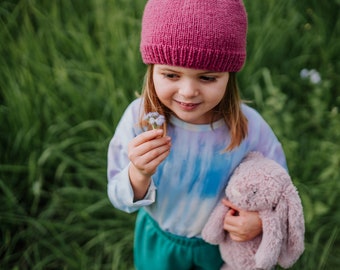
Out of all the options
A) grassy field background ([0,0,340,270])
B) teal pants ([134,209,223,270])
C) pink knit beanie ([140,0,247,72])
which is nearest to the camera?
pink knit beanie ([140,0,247,72])

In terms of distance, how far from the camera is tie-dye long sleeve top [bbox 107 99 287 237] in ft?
3.95

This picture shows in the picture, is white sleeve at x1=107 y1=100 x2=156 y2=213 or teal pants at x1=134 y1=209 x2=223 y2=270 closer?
white sleeve at x1=107 y1=100 x2=156 y2=213

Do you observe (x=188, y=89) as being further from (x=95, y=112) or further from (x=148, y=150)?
(x=95, y=112)

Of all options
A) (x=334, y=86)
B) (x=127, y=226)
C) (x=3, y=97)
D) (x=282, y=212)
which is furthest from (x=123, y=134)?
(x=334, y=86)

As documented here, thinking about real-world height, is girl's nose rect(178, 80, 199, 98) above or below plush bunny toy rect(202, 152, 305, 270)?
above

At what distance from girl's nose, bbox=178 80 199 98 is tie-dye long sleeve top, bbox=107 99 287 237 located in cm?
17

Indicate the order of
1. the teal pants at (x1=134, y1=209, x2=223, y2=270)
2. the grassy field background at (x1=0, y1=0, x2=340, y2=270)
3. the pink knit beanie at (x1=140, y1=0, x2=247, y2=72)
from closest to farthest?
the pink knit beanie at (x1=140, y1=0, x2=247, y2=72)
the teal pants at (x1=134, y1=209, x2=223, y2=270)
the grassy field background at (x1=0, y1=0, x2=340, y2=270)

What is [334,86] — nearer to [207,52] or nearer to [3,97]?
[207,52]

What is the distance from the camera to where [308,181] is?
76.6 inches

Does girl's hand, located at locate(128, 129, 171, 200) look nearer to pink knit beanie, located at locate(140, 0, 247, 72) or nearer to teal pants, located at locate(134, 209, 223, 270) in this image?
pink knit beanie, located at locate(140, 0, 247, 72)

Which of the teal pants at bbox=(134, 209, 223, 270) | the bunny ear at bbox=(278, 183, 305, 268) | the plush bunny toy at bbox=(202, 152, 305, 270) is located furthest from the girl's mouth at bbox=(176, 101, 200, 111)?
the teal pants at bbox=(134, 209, 223, 270)

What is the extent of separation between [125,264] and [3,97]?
1128 mm

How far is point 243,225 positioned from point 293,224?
0.13m

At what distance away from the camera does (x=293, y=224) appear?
1.12 metres
